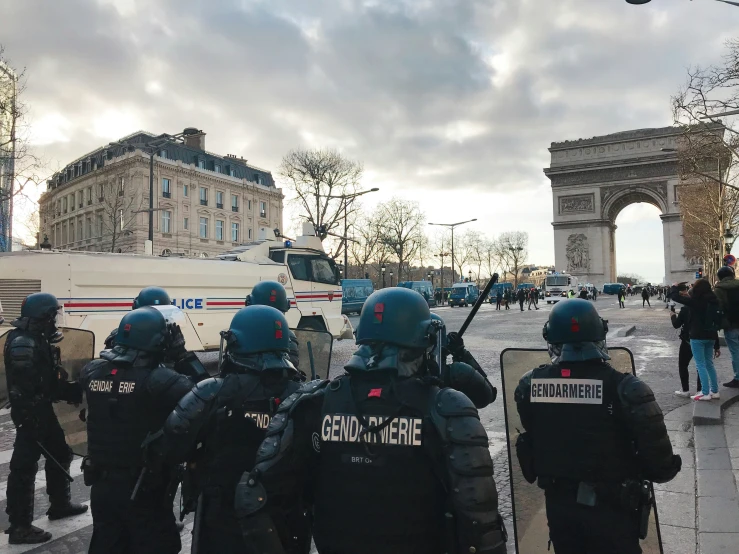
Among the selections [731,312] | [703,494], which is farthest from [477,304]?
[731,312]

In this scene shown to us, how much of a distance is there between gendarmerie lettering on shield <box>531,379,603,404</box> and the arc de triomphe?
5776 cm

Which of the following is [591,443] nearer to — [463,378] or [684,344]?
[463,378]

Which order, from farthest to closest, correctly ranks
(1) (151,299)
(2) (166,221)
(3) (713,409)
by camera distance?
1. (2) (166,221)
2. (3) (713,409)
3. (1) (151,299)

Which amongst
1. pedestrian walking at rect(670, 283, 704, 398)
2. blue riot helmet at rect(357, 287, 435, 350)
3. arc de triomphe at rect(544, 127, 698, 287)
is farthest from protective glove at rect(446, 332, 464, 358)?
arc de triomphe at rect(544, 127, 698, 287)

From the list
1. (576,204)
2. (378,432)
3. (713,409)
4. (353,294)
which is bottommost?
(713,409)

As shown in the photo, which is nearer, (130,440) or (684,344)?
(130,440)

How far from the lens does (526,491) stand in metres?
3.09

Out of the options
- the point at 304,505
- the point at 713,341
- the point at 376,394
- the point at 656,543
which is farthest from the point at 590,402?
the point at 713,341

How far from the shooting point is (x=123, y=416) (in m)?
2.95

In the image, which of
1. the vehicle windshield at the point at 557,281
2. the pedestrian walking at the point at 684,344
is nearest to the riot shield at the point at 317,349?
the pedestrian walking at the point at 684,344

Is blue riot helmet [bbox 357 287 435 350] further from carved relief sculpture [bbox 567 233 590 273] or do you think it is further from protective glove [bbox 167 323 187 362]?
carved relief sculpture [bbox 567 233 590 273]

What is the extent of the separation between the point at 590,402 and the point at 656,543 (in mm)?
932

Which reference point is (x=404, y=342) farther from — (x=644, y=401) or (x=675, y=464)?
(x=675, y=464)

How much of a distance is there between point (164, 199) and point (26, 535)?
166 feet
